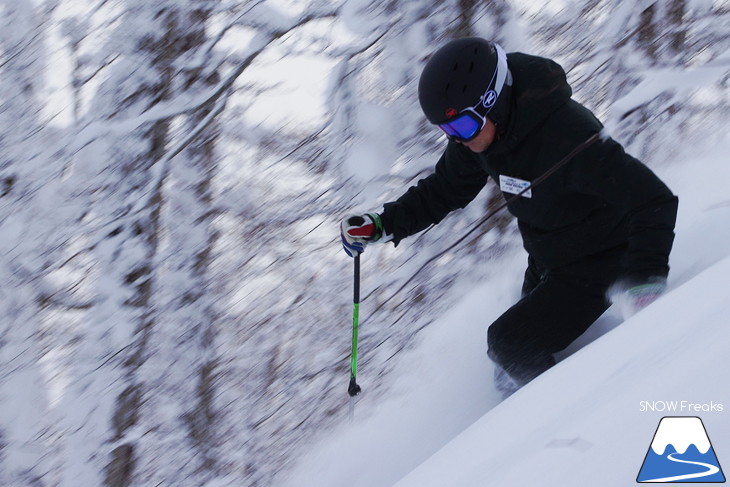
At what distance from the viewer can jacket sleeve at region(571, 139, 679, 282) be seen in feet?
6.18

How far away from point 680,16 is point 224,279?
10.5ft

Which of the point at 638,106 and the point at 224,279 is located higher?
the point at 224,279

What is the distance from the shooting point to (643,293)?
6.28ft

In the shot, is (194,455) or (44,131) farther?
(44,131)

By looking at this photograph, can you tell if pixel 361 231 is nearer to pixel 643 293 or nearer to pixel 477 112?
pixel 477 112

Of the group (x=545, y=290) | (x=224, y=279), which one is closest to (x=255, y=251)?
(x=224, y=279)

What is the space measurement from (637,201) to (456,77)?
63 cm

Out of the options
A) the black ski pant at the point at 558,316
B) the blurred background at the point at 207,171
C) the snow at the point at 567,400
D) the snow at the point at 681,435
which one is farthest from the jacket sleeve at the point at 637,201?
the blurred background at the point at 207,171

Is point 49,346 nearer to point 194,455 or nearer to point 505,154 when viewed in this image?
point 194,455

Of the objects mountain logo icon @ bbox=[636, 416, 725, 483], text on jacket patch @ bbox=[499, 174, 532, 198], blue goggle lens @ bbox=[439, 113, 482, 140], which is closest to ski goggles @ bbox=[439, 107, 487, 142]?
blue goggle lens @ bbox=[439, 113, 482, 140]

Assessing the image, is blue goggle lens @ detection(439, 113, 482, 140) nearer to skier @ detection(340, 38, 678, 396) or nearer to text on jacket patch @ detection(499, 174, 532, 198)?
skier @ detection(340, 38, 678, 396)

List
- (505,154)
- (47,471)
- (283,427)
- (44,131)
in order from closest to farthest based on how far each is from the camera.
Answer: (505,154)
(283,427)
(47,471)
(44,131)

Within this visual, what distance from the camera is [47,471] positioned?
379cm

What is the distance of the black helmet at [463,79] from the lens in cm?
198
